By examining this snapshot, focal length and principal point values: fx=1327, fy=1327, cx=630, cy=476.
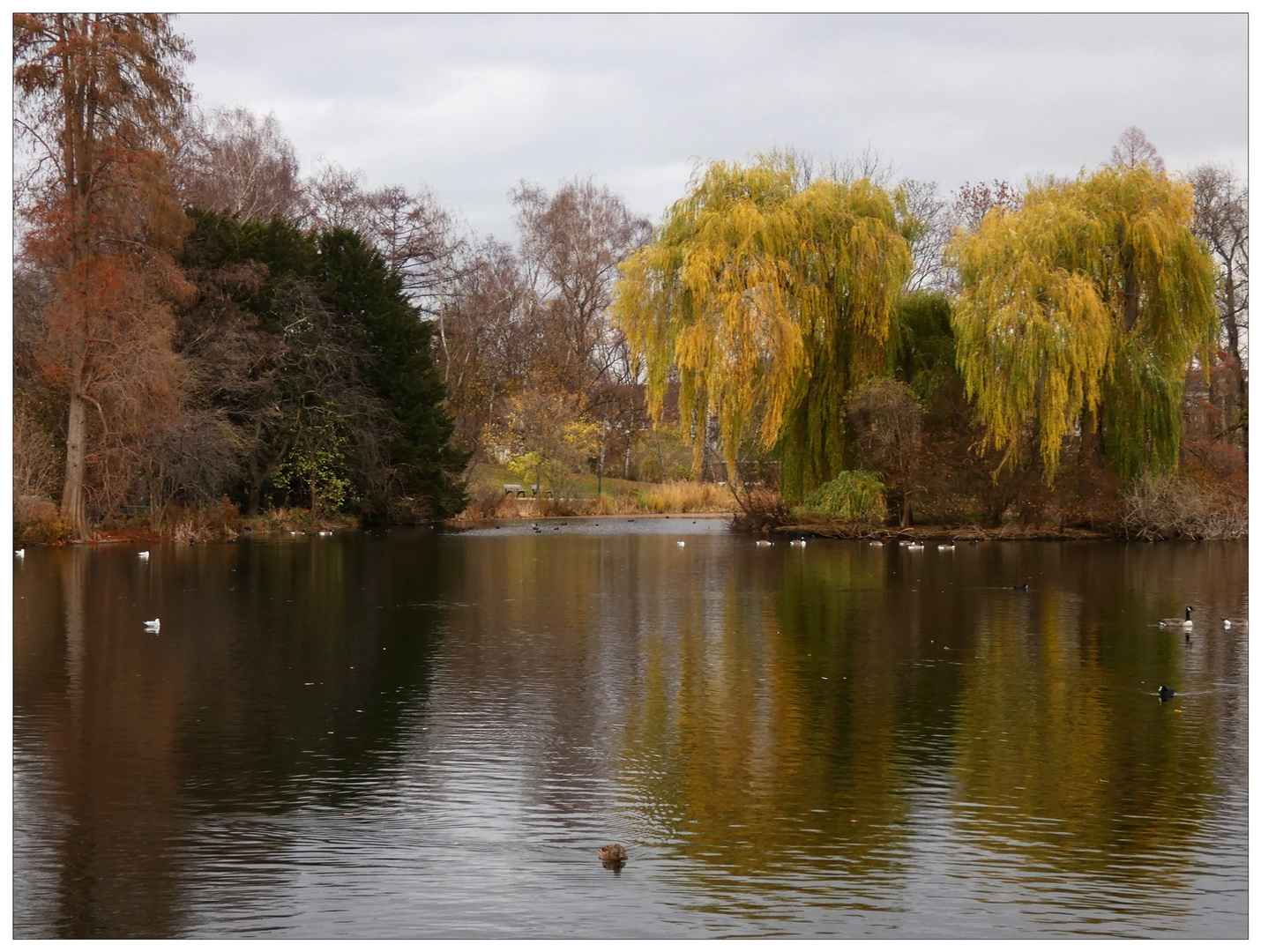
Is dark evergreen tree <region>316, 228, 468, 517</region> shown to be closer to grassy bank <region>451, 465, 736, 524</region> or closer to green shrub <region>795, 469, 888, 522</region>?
grassy bank <region>451, 465, 736, 524</region>

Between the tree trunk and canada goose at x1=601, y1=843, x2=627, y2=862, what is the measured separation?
79.8 feet

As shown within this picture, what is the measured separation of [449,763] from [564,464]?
38902 mm

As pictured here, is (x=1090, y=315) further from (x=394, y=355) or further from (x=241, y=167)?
(x=241, y=167)

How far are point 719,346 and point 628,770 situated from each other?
22.7 metres

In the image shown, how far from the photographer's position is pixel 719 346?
30.4 m

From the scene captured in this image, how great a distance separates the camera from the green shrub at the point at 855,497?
103 ft

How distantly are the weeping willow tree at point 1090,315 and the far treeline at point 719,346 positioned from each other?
0.07 m

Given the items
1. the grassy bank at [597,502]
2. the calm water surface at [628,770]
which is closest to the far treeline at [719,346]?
the grassy bank at [597,502]

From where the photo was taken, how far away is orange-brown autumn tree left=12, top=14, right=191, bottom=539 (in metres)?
25.9

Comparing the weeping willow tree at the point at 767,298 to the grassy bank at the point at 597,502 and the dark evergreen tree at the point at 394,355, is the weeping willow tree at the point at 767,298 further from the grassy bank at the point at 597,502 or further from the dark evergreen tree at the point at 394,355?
the grassy bank at the point at 597,502

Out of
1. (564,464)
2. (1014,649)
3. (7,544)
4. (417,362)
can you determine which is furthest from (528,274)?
(7,544)

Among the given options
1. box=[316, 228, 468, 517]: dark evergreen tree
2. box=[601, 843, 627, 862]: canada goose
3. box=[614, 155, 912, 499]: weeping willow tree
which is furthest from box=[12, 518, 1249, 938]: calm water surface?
box=[316, 228, 468, 517]: dark evergreen tree

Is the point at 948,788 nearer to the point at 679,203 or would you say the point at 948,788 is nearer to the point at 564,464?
the point at 679,203

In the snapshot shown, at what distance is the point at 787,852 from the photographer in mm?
6582
